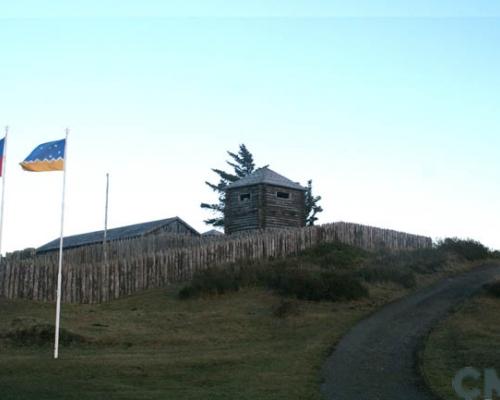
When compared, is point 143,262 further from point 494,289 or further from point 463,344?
point 463,344

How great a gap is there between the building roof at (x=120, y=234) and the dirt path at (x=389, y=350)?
21.7 meters

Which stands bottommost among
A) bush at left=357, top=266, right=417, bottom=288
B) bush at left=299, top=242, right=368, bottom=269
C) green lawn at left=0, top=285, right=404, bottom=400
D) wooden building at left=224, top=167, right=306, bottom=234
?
green lawn at left=0, top=285, right=404, bottom=400

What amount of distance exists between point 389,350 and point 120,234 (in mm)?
31472

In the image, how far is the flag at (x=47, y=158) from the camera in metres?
18.1

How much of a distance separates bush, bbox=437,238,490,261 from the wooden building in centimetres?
931

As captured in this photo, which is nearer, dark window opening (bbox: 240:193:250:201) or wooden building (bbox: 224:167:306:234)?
wooden building (bbox: 224:167:306:234)

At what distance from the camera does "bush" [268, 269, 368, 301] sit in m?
24.6

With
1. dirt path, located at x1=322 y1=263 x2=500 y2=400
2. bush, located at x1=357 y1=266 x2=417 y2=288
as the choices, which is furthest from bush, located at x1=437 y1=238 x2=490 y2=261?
dirt path, located at x1=322 y1=263 x2=500 y2=400

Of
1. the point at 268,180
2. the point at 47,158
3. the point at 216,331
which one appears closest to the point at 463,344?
the point at 216,331

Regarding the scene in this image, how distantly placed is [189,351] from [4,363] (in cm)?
459

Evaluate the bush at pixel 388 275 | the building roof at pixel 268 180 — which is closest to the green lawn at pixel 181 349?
the bush at pixel 388 275

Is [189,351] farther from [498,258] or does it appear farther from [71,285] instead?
[498,258]

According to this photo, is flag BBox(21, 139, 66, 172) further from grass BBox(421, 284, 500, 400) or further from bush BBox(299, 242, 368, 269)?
bush BBox(299, 242, 368, 269)

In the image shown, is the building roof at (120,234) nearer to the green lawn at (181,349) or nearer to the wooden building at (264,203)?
the wooden building at (264,203)
